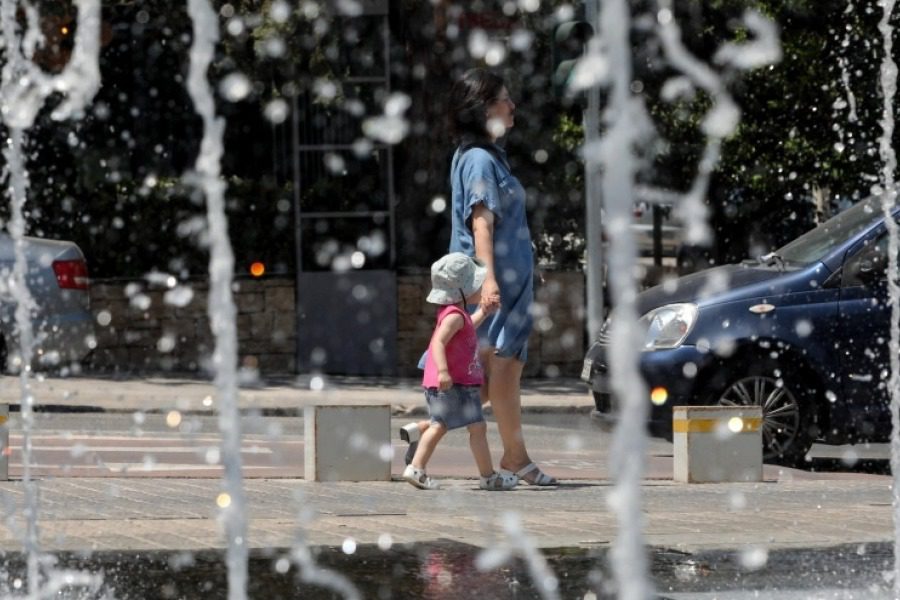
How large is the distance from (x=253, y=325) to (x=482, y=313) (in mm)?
10390

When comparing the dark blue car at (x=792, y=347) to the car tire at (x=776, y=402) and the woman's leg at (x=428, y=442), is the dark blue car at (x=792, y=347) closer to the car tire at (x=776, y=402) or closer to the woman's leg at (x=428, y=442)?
the car tire at (x=776, y=402)

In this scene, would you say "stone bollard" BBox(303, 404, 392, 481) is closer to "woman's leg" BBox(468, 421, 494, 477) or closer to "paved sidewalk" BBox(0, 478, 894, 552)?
"paved sidewalk" BBox(0, 478, 894, 552)

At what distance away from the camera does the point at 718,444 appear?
33.0 ft

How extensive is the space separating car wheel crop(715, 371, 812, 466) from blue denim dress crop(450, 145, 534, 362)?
2022 mm

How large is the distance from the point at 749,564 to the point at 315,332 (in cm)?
1272

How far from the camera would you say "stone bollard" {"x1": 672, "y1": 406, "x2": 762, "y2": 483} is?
33.0ft

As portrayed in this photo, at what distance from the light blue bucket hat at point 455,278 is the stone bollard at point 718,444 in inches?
62.4

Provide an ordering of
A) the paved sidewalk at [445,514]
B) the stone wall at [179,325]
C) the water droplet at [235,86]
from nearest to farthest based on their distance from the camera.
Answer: the paved sidewalk at [445,514], the stone wall at [179,325], the water droplet at [235,86]

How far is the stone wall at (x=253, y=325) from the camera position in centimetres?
1886

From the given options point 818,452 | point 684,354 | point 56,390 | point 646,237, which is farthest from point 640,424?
point 646,237

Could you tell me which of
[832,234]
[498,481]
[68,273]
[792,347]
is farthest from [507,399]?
[68,273]

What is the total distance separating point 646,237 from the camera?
35719 millimetres

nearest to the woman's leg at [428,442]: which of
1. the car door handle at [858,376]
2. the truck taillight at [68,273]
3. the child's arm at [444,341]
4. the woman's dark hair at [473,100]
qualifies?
the child's arm at [444,341]

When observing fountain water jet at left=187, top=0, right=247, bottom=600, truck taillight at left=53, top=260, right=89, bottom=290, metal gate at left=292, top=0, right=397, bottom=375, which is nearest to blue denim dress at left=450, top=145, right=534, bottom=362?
fountain water jet at left=187, top=0, right=247, bottom=600
